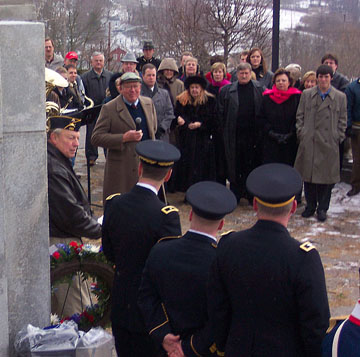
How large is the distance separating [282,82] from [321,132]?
83 cm

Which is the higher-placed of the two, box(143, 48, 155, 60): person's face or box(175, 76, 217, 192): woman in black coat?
box(143, 48, 155, 60): person's face

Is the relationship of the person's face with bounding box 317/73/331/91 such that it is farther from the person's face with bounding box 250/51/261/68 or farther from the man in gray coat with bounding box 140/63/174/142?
the man in gray coat with bounding box 140/63/174/142

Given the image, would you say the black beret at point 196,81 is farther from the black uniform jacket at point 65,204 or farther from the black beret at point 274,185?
the black beret at point 274,185

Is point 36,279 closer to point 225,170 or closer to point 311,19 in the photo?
point 225,170

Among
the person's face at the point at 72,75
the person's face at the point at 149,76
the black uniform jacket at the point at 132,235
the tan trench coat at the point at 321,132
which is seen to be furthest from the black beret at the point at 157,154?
the person's face at the point at 72,75

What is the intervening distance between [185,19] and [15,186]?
15668mm

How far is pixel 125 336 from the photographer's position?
4.12 meters

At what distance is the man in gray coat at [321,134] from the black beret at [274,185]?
553cm

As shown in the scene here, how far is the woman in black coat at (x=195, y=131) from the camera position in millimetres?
9234

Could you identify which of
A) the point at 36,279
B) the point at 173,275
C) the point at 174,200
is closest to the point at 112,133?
the point at 174,200

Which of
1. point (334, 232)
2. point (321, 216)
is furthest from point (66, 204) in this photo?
point (321, 216)

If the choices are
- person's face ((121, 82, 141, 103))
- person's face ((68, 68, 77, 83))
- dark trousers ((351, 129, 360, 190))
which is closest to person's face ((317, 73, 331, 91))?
dark trousers ((351, 129, 360, 190))

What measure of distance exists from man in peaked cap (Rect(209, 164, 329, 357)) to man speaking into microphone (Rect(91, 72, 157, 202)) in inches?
159

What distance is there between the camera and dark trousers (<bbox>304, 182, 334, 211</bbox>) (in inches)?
352
